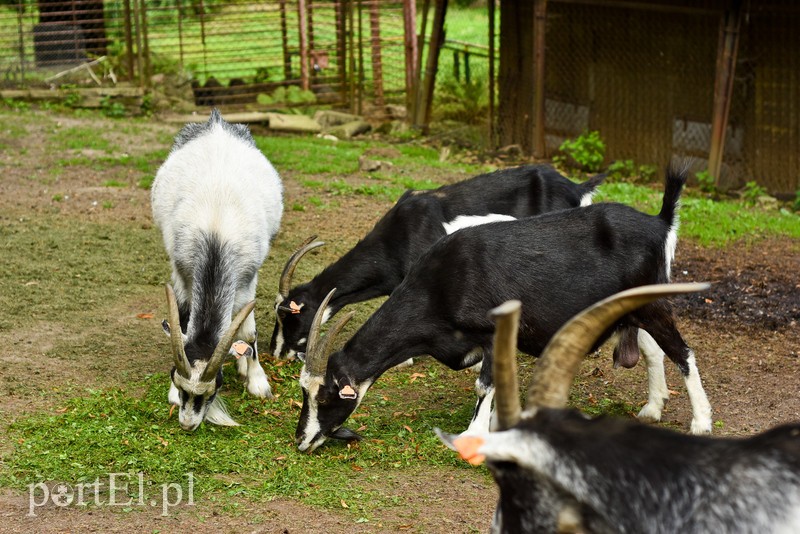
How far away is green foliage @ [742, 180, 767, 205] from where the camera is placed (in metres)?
11.6

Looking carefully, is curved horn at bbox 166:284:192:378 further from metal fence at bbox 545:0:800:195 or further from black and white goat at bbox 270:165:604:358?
metal fence at bbox 545:0:800:195

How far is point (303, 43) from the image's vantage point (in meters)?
17.3

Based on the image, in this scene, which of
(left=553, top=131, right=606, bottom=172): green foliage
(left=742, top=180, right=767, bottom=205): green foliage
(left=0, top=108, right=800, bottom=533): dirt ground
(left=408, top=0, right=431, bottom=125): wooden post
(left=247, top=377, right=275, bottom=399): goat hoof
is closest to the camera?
(left=0, top=108, right=800, bottom=533): dirt ground

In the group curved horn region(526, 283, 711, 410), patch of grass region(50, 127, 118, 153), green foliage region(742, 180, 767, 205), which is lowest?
green foliage region(742, 180, 767, 205)

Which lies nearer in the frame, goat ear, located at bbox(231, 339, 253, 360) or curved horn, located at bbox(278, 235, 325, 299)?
goat ear, located at bbox(231, 339, 253, 360)

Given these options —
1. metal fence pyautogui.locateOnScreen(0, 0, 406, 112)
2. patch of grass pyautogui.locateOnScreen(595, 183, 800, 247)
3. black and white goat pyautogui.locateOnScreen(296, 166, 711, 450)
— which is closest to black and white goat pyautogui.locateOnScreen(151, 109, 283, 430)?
black and white goat pyautogui.locateOnScreen(296, 166, 711, 450)

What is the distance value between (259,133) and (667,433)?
12604 millimetres

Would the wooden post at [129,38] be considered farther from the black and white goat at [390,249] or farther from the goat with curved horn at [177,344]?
the goat with curved horn at [177,344]

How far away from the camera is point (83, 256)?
8992 millimetres

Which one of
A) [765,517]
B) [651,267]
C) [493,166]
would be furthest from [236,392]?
[493,166]

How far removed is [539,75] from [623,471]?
34.9 ft

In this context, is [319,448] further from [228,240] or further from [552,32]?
[552,32]

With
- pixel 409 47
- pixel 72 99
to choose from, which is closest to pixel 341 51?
→ pixel 409 47

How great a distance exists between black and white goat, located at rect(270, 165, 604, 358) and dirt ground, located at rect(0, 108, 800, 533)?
1270mm
